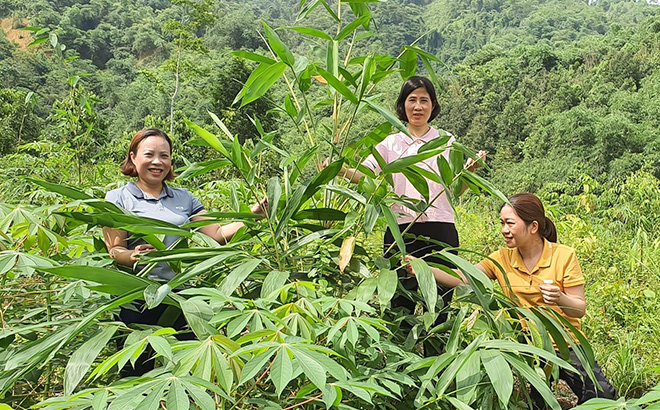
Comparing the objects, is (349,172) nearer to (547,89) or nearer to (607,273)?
(607,273)

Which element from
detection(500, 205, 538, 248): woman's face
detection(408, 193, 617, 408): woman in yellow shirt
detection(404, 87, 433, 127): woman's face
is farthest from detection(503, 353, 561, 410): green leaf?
detection(404, 87, 433, 127): woman's face

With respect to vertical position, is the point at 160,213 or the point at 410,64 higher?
the point at 410,64

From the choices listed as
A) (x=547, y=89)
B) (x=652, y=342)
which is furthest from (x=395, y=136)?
(x=547, y=89)

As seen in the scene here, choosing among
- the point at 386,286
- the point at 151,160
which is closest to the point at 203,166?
the point at 151,160

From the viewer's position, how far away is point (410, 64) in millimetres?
1511

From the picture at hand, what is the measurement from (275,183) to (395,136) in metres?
0.81

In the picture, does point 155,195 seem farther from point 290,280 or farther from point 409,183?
point 409,183

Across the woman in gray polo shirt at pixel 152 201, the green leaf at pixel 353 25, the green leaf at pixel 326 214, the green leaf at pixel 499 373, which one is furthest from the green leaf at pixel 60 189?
the green leaf at pixel 499 373

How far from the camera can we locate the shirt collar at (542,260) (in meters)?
1.68

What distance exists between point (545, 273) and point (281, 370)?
1228mm

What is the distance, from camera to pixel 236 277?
3.66ft

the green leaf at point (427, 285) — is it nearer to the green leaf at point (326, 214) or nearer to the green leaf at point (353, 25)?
the green leaf at point (326, 214)

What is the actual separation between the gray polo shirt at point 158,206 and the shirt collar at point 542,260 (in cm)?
105

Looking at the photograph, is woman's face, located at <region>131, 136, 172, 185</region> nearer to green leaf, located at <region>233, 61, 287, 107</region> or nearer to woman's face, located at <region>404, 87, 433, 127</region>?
green leaf, located at <region>233, 61, 287, 107</region>
